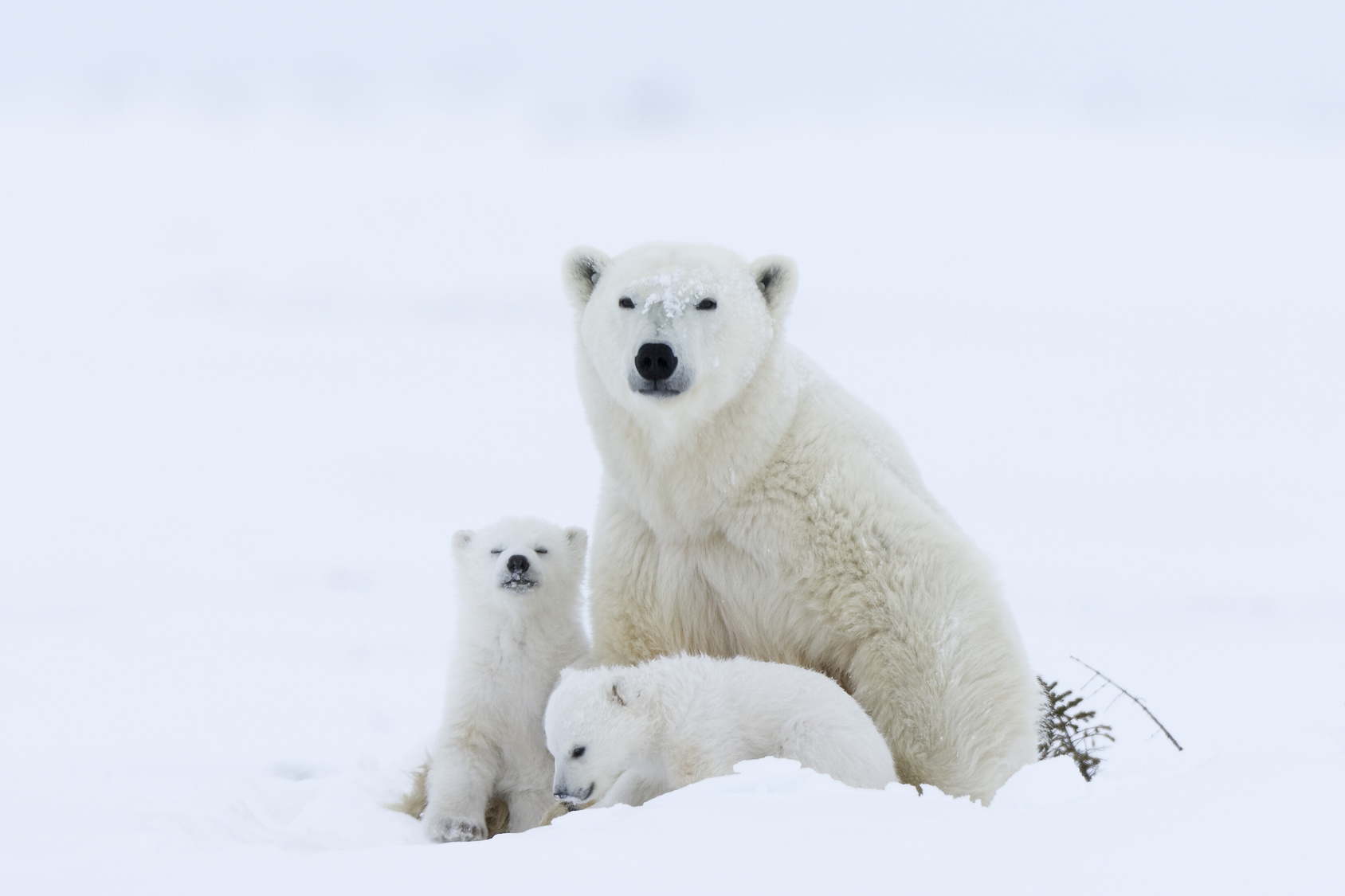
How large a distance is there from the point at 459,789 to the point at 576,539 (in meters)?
0.90

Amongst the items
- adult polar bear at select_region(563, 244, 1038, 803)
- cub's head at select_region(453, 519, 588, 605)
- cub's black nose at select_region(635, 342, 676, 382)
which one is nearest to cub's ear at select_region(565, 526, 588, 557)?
cub's head at select_region(453, 519, 588, 605)

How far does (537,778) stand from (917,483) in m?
1.54

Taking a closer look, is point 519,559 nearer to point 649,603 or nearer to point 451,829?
point 649,603

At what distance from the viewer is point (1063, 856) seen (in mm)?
2109

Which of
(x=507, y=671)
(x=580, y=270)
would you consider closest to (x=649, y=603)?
(x=507, y=671)

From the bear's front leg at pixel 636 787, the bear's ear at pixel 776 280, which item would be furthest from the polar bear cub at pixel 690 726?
the bear's ear at pixel 776 280

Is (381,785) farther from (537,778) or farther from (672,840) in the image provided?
(672,840)

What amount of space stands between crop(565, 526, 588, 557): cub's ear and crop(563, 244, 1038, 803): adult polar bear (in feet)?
0.79

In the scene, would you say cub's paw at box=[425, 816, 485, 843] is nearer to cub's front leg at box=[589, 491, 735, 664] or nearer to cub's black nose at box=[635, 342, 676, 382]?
cub's front leg at box=[589, 491, 735, 664]

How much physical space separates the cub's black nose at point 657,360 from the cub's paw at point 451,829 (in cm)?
144

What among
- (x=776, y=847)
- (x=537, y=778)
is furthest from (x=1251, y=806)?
→ (x=537, y=778)

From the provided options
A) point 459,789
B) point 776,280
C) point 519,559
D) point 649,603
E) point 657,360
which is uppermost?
point 776,280

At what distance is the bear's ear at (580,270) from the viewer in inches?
145

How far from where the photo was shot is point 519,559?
3.85m
